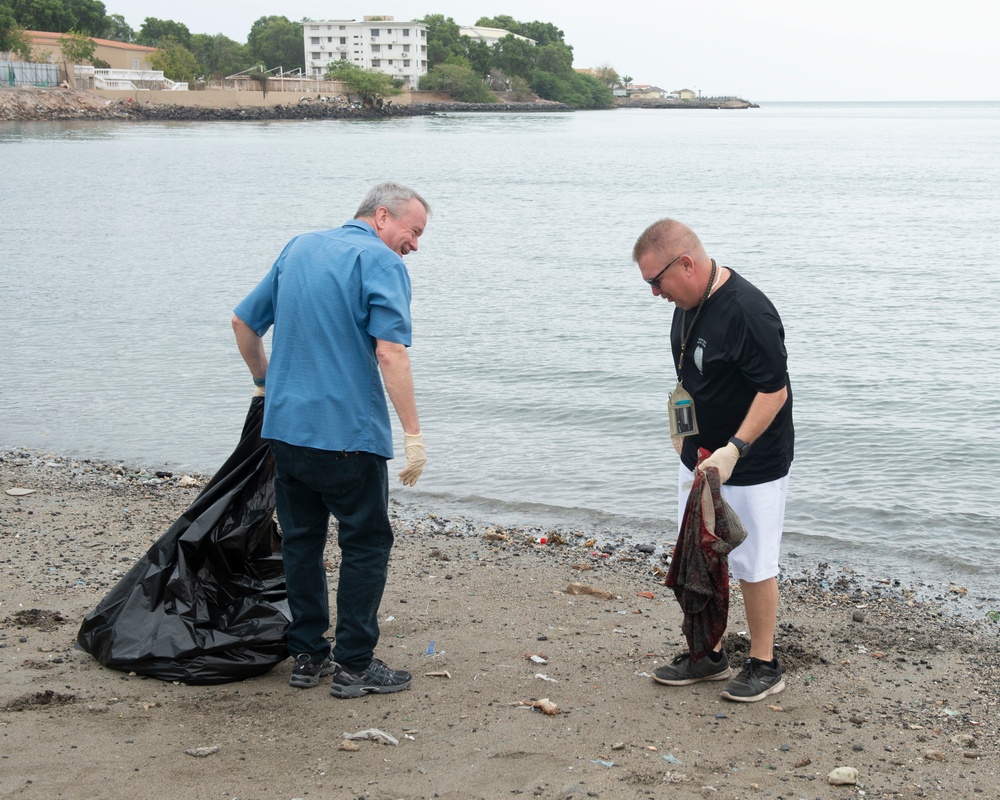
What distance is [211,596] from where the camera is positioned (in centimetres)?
416

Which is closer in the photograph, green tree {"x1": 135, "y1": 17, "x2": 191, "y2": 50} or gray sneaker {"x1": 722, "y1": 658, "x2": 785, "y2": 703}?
gray sneaker {"x1": 722, "y1": 658, "x2": 785, "y2": 703}

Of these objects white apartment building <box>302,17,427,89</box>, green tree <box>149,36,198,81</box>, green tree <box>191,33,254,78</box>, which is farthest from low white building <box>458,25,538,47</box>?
green tree <box>149,36,198,81</box>

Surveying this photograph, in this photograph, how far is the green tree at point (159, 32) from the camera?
5384 inches

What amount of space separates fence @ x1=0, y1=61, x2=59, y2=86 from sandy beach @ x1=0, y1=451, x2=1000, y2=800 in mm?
103494

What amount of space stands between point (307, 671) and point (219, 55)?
488 feet

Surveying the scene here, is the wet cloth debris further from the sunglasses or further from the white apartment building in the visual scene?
the white apartment building

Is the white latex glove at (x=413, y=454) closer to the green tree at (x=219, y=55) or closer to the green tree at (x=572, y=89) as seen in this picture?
the green tree at (x=219, y=55)

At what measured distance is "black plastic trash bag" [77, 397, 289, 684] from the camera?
157 inches

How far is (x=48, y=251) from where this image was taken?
72.3 ft

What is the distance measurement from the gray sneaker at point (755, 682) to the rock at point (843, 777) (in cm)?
62

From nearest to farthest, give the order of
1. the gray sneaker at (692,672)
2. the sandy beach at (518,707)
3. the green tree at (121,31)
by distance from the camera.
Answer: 1. the sandy beach at (518,707)
2. the gray sneaker at (692,672)
3. the green tree at (121,31)

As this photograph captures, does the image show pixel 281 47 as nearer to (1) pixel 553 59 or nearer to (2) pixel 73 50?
(1) pixel 553 59

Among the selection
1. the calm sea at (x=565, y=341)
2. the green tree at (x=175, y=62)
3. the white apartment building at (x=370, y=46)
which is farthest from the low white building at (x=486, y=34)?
the calm sea at (x=565, y=341)

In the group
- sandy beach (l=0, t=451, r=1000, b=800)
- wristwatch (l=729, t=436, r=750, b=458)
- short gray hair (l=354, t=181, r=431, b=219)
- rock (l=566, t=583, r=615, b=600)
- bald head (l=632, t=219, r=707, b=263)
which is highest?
short gray hair (l=354, t=181, r=431, b=219)
